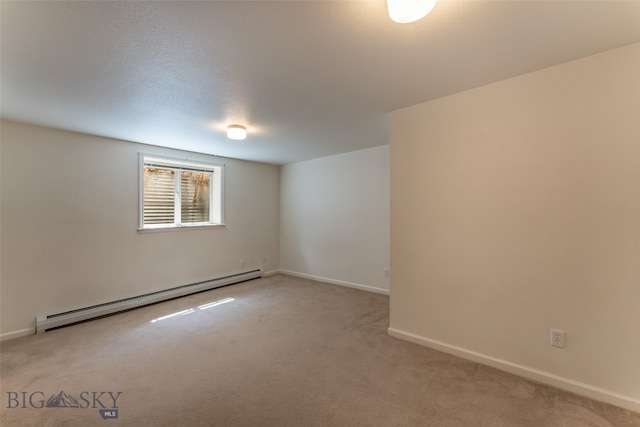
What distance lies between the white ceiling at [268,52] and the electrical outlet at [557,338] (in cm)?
187

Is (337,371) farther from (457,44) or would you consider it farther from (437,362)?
(457,44)

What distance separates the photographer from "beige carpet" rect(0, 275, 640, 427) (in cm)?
161

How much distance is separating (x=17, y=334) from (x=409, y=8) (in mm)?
4342

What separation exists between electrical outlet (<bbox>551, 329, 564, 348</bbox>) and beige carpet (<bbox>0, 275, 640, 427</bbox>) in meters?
0.31

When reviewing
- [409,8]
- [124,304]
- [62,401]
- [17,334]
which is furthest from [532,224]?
[17,334]

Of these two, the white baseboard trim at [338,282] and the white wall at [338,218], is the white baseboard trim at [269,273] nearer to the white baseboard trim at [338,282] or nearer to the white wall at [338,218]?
the white baseboard trim at [338,282]

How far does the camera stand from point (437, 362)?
2184 mm

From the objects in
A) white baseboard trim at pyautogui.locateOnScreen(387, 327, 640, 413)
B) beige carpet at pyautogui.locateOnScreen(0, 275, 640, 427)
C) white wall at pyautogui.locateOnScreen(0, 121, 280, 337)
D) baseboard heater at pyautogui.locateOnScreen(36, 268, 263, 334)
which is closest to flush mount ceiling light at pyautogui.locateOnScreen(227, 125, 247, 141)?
white wall at pyautogui.locateOnScreen(0, 121, 280, 337)

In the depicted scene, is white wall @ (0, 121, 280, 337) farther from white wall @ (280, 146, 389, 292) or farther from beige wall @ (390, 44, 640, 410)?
beige wall @ (390, 44, 640, 410)

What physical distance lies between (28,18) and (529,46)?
2730mm

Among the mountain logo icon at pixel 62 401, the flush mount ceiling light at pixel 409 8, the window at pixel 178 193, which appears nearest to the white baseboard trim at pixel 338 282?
the window at pixel 178 193

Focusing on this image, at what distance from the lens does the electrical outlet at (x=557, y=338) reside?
1844 mm

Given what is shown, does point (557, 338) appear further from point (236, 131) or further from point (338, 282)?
point (236, 131)

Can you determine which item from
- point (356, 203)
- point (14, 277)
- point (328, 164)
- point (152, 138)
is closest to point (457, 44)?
point (356, 203)
